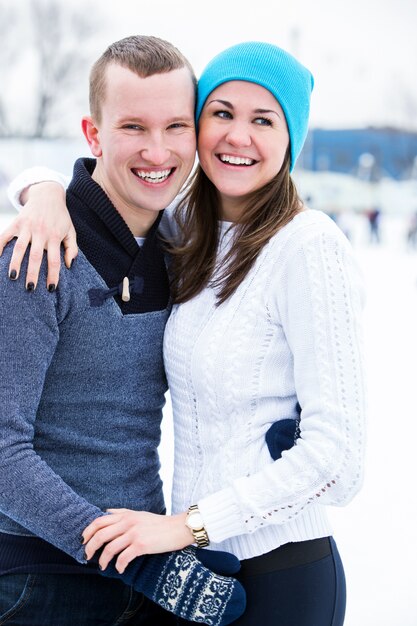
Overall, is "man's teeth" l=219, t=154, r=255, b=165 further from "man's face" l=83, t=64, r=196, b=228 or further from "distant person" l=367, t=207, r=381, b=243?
"distant person" l=367, t=207, r=381, b=243

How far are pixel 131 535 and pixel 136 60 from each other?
861 millimetres

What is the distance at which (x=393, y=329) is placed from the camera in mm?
7145

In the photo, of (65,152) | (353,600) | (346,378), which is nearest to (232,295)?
(346,378)

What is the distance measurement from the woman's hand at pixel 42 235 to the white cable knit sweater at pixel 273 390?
0.28m

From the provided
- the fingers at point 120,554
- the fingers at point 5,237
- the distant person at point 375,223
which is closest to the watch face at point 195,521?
the fingers at point 120,554

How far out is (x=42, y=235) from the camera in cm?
123

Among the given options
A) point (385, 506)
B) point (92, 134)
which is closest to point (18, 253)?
point (92, 134)

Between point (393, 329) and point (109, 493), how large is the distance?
6179mm

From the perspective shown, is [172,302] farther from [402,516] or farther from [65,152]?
[65,152]

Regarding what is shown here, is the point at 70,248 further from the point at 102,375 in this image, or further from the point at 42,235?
the point at 102,375

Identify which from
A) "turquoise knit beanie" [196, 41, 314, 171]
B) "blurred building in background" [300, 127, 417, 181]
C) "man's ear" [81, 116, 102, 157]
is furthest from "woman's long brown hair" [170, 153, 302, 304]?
"blurred building in background" [300, 127, 417, 181]

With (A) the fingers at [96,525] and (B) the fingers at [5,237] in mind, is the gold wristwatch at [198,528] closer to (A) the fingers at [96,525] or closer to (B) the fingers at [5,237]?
(A) the fingers at [96,525]

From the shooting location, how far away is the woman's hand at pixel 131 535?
1133mm

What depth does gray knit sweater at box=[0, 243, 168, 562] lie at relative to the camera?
115cm
